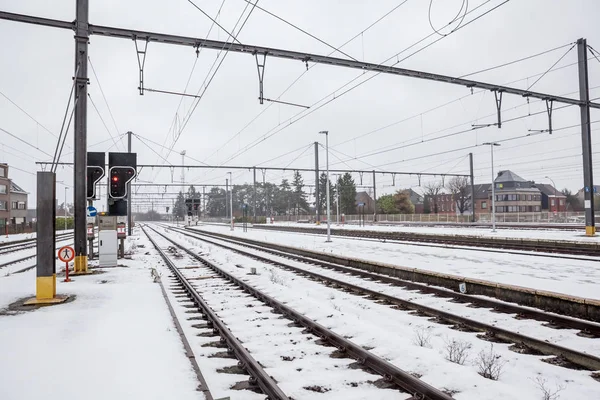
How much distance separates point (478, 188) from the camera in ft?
318

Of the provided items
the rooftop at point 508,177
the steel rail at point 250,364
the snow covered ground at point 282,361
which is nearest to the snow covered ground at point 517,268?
the snow covered ground at point 282,361

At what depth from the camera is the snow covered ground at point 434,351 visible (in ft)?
15.3

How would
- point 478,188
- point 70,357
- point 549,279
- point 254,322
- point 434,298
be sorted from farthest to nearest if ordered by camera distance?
point 478,188, point 549,279, point 434,298, point 254,322, point 70,357

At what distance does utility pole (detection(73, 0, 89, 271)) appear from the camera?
13.8 m

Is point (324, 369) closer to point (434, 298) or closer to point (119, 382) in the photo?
point (119, 382)

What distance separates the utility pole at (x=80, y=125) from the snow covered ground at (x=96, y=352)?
410 centimetres

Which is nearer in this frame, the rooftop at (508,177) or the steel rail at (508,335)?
the steel rail at (508,335)

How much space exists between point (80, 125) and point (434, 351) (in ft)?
43.5

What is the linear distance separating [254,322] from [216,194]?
129064 mm

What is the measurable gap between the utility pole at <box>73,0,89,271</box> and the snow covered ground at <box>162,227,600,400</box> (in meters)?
8.04

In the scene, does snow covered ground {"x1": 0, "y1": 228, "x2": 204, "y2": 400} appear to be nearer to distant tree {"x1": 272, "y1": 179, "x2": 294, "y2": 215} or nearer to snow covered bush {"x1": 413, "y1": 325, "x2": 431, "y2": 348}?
snow covered bush {"x1": 413, "y1": 325, "x2": 431, "y2": 348}

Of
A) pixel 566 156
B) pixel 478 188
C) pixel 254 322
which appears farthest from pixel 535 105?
pixel 478 188

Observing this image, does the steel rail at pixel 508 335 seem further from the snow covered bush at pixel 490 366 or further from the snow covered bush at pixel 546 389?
the snow covered bush at pixel 546 389

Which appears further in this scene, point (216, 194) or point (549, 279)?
point (216, 194)
